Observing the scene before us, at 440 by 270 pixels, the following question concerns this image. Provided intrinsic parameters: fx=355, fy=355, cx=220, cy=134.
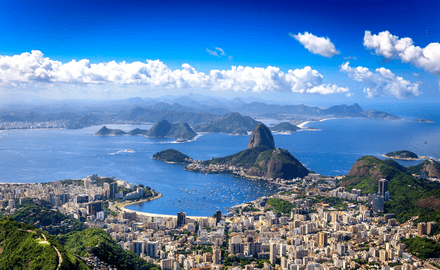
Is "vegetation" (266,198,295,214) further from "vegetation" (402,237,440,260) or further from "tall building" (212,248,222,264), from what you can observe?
"tall building" (212,248,222,264)

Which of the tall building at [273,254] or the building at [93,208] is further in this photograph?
the building at [93,208]

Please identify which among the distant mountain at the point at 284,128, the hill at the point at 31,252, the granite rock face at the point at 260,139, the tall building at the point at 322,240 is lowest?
the tall building at the point at 322,240

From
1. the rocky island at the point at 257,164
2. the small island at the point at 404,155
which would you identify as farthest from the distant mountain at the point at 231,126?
the small island at the point at 404,155

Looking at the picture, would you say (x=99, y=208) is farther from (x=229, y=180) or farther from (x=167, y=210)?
(x=229, y=180)

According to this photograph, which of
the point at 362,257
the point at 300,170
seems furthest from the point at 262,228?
the point at 300,170

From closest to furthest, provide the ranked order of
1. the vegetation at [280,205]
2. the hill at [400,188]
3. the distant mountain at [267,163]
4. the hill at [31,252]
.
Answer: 1. the hill at [31,252]
2. the hill at [400,188]
3. the vegetation at [280,205]
4. the distant mountain at [267,163]

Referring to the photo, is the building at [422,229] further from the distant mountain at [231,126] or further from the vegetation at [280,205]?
the distant mountain at [231,126]

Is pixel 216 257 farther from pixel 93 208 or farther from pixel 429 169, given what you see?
pixel 429 169

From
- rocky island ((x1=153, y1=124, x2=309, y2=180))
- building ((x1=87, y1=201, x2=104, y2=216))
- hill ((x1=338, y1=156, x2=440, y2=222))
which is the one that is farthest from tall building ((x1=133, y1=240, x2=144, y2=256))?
rocky island ((x1=153, y1=124, x2=309, y2=180))
